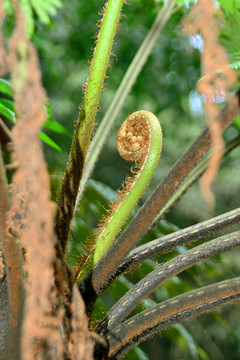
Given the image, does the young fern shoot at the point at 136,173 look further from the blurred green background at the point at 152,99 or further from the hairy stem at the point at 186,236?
the blurred green background at the point at 152,99

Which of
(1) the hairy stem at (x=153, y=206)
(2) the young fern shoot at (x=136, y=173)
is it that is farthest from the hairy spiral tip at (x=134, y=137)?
(1) the hairy stem at (x=153, y=206)

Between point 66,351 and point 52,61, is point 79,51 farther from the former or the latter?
point 66,351

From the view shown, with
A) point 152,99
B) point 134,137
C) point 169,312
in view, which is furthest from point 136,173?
point 152,99

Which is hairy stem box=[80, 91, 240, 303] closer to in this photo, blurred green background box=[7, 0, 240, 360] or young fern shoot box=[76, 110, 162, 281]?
young fern shoot box=[76, 110, 162, 281]

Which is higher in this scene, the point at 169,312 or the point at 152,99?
the point at 169,312

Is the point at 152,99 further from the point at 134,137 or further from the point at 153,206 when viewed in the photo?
the point at 153,206

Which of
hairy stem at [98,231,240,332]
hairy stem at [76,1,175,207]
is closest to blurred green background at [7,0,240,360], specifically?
hairy stem at [76,1,175,207]

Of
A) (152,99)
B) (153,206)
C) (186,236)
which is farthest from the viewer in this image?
(152,99)
